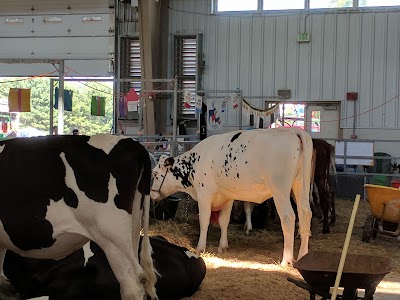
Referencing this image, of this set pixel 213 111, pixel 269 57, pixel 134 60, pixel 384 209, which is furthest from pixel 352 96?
pixel 384 209

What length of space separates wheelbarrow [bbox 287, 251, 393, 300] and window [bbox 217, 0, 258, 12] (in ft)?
41.3

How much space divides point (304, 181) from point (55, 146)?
357cm

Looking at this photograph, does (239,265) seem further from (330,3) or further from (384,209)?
(330,3)

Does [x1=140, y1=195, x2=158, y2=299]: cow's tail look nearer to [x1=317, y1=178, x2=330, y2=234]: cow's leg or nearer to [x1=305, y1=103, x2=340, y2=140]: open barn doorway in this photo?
[x1=317, y1=178, x2=330, y2=234]: cow's leg

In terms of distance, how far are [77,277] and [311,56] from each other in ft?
40.2

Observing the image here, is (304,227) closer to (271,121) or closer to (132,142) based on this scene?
(132,142)

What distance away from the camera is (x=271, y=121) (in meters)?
11.7

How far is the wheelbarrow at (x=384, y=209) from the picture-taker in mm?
6746

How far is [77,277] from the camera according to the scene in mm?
3809

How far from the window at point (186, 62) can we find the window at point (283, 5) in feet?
7.43

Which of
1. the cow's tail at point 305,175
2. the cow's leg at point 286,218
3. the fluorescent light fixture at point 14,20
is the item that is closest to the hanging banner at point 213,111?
the cow's tail at point 305,175

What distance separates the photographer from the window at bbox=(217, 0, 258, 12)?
15.1 metres

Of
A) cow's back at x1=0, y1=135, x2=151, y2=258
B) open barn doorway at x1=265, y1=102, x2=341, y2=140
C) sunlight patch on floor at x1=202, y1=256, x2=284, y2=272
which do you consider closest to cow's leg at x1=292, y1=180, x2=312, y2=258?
sunlight patch on floor at x1=202, y1=256, x2=284, y2=272

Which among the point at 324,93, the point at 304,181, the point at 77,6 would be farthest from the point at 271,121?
the point at 77,6
